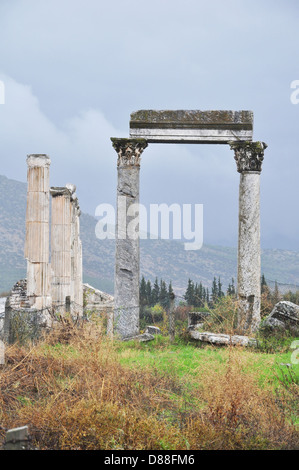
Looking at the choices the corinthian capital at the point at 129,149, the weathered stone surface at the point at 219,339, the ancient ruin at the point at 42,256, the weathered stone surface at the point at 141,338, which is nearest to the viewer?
the weathered stone surface at the point at 219,339

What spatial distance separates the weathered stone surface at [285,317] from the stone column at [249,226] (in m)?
0.94

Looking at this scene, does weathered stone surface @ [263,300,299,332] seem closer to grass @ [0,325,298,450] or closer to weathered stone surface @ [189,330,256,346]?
weathered stone surface @ [189,330,256,346]

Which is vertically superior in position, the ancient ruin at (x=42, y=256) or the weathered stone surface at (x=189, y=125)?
the weathered stone surface at (x=189, y=125)

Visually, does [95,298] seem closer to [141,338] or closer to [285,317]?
[141,338]

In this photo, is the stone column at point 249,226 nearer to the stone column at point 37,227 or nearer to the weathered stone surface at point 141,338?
the weathered stone surface at point 141,338

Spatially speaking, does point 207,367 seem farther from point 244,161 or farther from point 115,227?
point 244,161

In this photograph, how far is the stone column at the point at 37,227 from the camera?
17.6 meters

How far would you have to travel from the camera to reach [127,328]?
15938mm

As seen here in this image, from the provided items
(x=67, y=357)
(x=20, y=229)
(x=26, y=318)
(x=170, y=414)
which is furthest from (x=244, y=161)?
(x=20, y=229)

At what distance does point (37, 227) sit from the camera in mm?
17547

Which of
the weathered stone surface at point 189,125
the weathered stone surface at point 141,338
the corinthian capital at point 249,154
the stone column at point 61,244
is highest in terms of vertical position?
the weathered stone surface at point 189,125

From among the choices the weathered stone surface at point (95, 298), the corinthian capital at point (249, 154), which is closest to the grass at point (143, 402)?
the corinthian capital at point (249, 154)

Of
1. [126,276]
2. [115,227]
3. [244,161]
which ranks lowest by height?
[126,276]

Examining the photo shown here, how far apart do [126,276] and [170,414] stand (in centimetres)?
813
